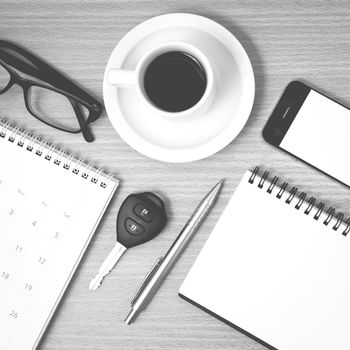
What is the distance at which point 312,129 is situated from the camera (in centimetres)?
66

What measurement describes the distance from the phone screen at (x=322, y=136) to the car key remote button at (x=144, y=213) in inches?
8.0

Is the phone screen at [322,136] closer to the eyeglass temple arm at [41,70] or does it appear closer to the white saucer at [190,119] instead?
the white saucer at [190,119]

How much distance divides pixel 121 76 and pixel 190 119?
0.10 metres

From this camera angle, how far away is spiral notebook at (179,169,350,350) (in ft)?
2.13

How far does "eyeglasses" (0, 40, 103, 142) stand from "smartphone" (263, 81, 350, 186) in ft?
0.82

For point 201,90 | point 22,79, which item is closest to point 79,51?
point 22,79

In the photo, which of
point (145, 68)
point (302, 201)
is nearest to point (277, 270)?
point (302, 201)

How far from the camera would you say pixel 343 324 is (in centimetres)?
65

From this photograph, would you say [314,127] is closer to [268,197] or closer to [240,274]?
[268,197]

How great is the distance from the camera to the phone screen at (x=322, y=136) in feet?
2.13

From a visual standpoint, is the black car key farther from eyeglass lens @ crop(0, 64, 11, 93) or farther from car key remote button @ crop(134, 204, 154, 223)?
eyeglass lens @ crop(0, 64, 11, 93)

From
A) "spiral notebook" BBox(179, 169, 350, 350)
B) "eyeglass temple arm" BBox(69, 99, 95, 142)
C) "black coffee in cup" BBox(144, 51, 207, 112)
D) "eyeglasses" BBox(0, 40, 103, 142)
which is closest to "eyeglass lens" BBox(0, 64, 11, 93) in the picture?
"eyeglasses" BBox(0, 40, 103, 142)

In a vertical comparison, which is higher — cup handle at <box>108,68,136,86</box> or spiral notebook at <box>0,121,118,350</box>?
cup handle at <box>108,68,136,86</box>

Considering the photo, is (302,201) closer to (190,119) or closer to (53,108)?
(190,119)
